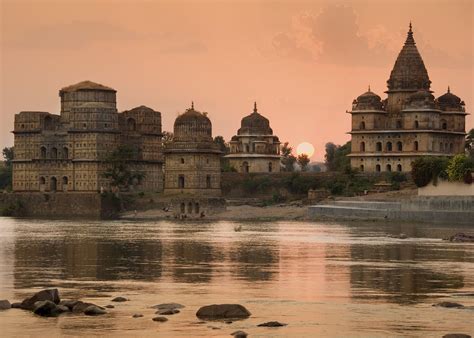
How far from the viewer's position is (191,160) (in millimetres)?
125062

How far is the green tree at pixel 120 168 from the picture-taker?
415 feet

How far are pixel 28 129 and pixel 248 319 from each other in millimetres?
92634

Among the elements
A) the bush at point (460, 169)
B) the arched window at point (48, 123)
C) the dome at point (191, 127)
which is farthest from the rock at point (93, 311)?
the arched window at point (48, 123)

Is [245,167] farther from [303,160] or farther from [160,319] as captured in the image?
[160,319]

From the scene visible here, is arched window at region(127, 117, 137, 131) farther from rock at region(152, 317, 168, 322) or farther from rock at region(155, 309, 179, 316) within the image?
rock at region(152, 317, 168, 322)

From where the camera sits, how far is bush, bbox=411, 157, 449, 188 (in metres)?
100

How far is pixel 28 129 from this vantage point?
425 ft

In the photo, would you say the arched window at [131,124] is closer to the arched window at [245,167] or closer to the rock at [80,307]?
the arched window at [245,167]

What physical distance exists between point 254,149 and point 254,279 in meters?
93.2

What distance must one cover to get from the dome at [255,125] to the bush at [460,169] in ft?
156

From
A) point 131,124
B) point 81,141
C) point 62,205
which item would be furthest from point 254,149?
point 62,205

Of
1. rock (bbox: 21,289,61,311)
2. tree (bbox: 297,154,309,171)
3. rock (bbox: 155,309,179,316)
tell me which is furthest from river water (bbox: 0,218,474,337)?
tree (bbox: 297,154,309,171)

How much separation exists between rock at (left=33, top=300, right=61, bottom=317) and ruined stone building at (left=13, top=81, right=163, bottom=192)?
86737mm

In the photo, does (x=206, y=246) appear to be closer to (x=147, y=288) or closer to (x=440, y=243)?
(x=440, y=243)
